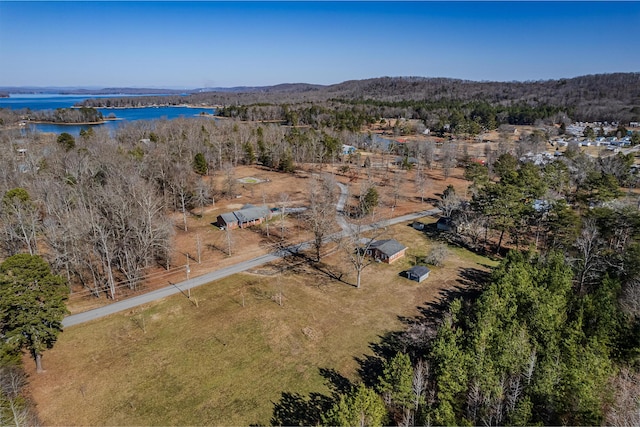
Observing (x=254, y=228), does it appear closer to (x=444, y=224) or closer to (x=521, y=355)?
(x=444, y=224)

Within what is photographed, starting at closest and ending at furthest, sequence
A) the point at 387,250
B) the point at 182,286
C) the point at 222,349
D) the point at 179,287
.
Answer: the point at 222,349 → the point at 179,287 → the point at 182,286 → the point at 387,250

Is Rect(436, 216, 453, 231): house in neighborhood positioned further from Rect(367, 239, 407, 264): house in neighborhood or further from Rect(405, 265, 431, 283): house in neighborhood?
Rect(405, 265, 431, 283): house in neighborhood

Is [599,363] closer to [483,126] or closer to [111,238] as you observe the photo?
[111,238]

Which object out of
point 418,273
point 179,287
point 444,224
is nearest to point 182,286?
point 179,287

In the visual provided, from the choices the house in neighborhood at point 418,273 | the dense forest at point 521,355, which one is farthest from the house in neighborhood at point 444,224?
the house in neighborhood at point 418,273

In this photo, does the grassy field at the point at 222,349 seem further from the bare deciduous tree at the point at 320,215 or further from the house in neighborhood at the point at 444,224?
the house in neighborhood at the point at 444,224

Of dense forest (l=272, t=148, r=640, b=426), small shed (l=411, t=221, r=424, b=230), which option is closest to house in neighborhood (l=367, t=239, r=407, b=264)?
dense forest (l=272, t=148, r=640, b=426)

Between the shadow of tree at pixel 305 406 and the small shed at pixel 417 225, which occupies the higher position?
the small shed at pixel 417 225
